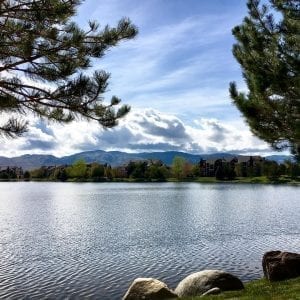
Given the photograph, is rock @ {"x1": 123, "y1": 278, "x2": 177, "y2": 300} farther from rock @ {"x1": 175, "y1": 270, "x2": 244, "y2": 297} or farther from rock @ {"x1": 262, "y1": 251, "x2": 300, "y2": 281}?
rock @ {"x1": 262, "y1": 251, "x2": 300, "y2": 281}

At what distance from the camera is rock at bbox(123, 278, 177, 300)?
1894 centimetres

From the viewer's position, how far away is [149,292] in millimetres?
19109

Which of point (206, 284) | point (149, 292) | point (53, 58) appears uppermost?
point (53, 58)

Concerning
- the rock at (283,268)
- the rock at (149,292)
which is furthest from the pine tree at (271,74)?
the rock at (149,292)

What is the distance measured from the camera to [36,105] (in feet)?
47.4

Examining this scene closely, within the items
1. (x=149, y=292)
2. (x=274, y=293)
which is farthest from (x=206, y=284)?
(x=274, y=293)

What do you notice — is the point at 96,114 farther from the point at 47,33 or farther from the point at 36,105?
the point at 47,33

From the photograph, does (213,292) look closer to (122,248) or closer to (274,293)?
(274,293)

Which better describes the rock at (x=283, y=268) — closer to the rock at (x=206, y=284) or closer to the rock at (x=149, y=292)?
the rock at (x=206, y=284)

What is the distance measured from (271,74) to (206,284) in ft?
31.7

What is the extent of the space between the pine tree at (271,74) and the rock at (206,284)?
6.52 meters

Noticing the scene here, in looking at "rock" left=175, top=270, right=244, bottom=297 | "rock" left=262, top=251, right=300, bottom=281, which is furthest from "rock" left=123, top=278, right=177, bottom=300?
"rock" left=262, top=251, right=300, bottom=281

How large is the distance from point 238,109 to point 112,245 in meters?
19.4

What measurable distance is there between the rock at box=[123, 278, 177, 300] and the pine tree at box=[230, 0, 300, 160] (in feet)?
28.0
